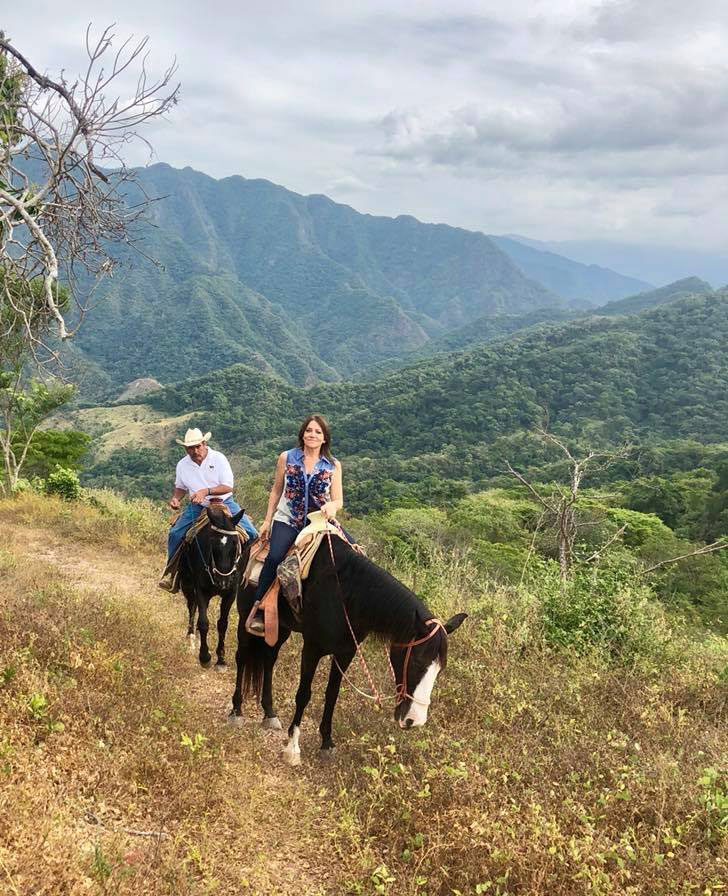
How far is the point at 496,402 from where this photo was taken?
97625 mm

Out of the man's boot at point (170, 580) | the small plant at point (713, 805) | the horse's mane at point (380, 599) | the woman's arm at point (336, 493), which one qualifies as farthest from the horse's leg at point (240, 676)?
the small plant at point (713, 805)

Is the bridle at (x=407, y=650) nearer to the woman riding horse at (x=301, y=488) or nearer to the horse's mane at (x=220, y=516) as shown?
the woman riding horse at (x=301, y=488)

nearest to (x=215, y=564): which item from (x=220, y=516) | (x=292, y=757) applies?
(x=220, y=516)

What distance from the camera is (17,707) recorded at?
391 cm

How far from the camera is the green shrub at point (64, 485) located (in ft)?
48.9

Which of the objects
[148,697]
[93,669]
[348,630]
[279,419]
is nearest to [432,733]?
[348,630]

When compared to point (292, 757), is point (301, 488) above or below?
above

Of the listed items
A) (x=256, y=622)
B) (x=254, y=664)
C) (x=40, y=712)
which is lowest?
(x=254, y=664)

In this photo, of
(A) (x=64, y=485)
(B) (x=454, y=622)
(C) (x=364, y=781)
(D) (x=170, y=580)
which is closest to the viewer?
(B) (x=454, y=622)

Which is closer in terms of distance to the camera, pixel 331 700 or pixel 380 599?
pixel 380 599

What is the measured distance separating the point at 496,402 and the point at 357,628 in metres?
96.3

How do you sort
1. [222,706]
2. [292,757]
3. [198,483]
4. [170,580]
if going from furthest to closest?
[170,580] < [198,483] < [222,706] < [292,757]

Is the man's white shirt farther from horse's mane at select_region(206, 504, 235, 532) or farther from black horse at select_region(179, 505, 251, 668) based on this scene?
black horse at select_region(179, 505, 251, 668)

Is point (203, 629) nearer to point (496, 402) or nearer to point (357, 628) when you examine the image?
point (357, 628)
